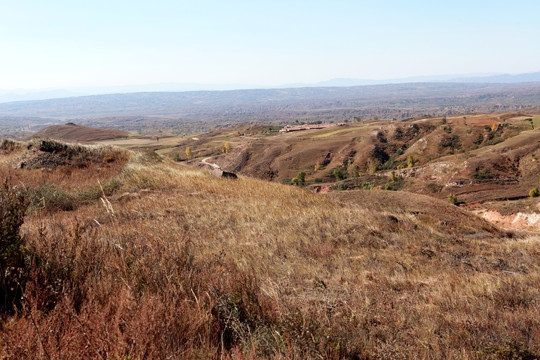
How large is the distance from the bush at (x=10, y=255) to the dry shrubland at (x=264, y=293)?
82 millimetres

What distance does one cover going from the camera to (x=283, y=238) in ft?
23.5

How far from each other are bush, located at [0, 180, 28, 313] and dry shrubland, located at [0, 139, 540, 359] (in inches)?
3.2

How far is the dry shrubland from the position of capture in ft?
8.42

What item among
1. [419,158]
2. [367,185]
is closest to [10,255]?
[367,185]

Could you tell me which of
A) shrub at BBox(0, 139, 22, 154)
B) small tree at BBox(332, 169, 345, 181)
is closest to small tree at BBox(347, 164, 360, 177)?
small tree at BBox(332, 169, 345, 181)

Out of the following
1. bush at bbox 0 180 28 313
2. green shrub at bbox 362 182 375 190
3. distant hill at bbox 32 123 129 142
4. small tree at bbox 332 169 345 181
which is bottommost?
small tree at bbox 332 169 345 181

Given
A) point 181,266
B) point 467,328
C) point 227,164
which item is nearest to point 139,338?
point 181,266

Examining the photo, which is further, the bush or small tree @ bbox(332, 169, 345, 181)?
small tree @ bbox(332, 169, 345, 181)

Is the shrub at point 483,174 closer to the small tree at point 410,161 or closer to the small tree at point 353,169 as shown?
the small tree at point 410,161

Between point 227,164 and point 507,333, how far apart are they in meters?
101

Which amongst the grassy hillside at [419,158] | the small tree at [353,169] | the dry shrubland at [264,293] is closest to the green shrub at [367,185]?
the grassy hillside at [419,158]

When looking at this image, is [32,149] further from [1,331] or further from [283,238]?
[1,331]

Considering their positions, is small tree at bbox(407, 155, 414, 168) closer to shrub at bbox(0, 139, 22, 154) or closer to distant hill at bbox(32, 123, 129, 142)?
shrub at bbox(0, 139, 22, 154)

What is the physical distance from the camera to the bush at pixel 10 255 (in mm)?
2977
